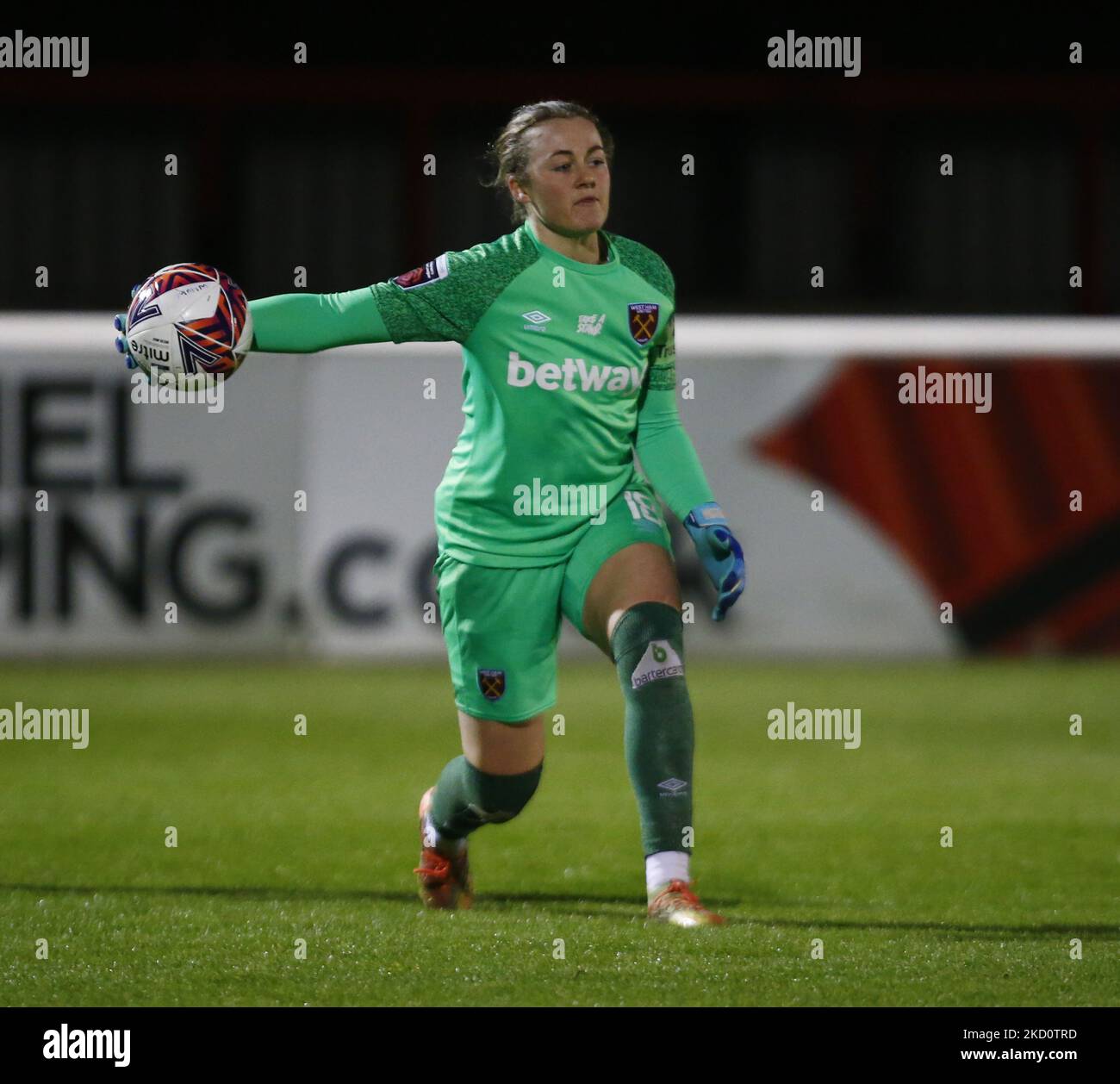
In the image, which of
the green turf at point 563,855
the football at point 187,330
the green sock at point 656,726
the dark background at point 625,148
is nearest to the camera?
the green turf at point 563,855

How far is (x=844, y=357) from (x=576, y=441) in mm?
7549

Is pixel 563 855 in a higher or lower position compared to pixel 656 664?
lower

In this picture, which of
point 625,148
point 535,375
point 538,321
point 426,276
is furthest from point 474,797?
point 625,148

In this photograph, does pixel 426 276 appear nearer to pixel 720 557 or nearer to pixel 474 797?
pixel 720 557

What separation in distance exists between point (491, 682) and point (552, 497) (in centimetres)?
48

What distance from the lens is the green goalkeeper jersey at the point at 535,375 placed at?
5121mm

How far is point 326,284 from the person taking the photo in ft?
47.1

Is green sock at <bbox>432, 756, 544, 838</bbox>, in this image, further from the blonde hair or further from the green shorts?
the blonde hair

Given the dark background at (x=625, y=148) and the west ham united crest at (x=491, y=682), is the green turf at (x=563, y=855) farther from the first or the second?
the dark background at (x=625, y=148)

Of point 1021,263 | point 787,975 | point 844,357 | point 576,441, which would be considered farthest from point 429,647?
point 787,975

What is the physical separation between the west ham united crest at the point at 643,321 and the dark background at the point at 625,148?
881 cm

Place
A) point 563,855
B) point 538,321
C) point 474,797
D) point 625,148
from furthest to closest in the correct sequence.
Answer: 1. point 625,148
2. point 563,855
3. point 474,797
4. point 538,321

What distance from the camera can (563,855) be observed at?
6402mm

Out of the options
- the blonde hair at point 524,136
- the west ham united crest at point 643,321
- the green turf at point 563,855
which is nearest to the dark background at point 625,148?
the green turf at point 563,855
